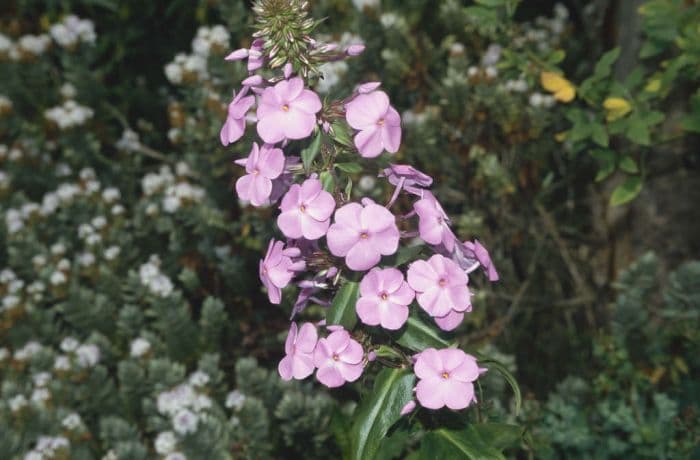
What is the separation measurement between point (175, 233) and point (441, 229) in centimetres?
221

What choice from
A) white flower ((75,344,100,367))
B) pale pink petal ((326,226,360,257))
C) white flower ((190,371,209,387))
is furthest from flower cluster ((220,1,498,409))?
white flower ((75,344,100,367))

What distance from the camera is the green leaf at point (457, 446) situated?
159 cm

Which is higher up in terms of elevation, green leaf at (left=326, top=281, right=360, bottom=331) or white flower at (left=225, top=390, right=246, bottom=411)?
green leaf at (left=326, top=281, right=360, bottom=331)

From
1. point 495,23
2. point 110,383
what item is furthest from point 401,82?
point 110,383

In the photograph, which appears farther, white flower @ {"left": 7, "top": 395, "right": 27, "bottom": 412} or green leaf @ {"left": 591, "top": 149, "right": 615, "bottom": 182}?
white flower @ {"left": 7, "top": 395, "right": 27, "bottom": 412}

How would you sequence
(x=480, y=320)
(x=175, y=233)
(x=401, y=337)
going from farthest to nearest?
(x=175, y=233)
(x=480, y=320)
(x=401, y=337)

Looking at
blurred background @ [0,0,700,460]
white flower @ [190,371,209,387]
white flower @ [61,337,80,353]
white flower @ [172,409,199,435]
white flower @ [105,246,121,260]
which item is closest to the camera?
white flower @ [172,409,199,435]

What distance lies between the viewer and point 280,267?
1578mm

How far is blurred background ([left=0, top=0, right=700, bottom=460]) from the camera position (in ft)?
8.81

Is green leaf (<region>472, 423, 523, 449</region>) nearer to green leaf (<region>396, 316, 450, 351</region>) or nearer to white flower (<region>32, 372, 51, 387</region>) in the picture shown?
green leaf (<region>396, 316, 450, 351</region>)

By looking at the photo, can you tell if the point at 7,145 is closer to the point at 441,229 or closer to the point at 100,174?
the point at 100,174

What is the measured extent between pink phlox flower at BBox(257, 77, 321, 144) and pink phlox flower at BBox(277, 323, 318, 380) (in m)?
0.37

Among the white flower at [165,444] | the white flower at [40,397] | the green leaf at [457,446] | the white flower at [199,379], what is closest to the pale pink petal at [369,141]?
the green leaf at [457,446]

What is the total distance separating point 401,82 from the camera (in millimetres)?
3611
